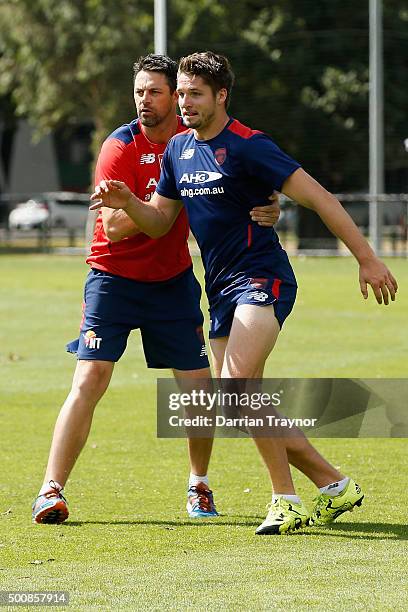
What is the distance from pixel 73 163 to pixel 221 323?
6749 cm

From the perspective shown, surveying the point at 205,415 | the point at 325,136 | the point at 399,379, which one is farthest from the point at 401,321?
the point at 325,136

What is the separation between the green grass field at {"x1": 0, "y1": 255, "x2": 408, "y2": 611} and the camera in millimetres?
5207

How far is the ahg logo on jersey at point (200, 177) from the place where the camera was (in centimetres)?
636

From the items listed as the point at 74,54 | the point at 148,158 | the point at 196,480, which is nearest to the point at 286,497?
the point at 196,480

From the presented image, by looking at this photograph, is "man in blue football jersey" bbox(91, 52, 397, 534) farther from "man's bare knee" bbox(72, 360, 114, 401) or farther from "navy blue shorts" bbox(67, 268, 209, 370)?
"man's bare knee" bbox(72, 360, 114, 401)

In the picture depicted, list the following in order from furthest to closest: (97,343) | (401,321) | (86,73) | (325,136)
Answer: (86,73) < (325,136) < (401,321) < (97,343)

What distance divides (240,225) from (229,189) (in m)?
0.19

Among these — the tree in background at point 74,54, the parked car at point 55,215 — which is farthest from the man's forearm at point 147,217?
the parked car at point 55,215

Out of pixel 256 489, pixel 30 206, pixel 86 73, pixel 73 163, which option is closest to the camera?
pixel 256 489

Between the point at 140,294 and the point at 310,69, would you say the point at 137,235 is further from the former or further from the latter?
the point at 310,69

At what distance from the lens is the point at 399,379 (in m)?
Answer: 11.7

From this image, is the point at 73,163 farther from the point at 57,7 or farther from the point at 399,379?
the point at 399,379
